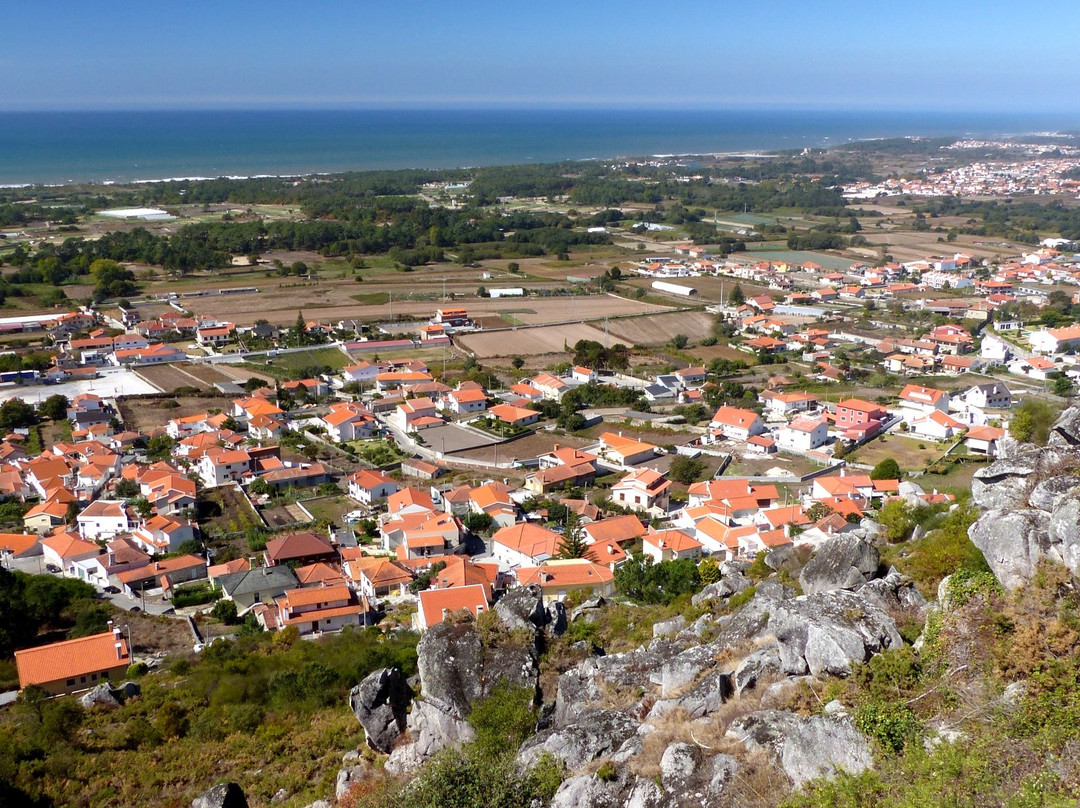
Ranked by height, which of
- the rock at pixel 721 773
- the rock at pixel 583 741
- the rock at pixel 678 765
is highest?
the rock at pixel 721 773

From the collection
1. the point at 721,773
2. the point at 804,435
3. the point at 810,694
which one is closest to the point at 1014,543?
the point at 810,694

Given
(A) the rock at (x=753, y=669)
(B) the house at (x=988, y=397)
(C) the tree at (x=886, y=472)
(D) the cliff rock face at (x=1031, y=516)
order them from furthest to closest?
1. (B) the house at (x=988, y=397)
2. (C) the tree at (x=886, y=472)
3. (A) the rock at (x=753, y=669)
4. (D) the cliff rock face at (x=1031, y=516)

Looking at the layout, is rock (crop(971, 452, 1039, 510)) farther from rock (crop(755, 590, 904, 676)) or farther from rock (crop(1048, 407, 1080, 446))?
rock (crop(755, 590, 904, 676))

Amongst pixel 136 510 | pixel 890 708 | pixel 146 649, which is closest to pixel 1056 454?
pixel 890 708

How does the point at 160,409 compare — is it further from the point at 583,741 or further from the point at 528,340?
the point at 583,741

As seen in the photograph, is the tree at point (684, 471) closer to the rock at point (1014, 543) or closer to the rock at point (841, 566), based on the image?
the rock at point (841, 566)

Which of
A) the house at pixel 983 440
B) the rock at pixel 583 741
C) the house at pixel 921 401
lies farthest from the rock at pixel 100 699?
the house at pixel 921 401

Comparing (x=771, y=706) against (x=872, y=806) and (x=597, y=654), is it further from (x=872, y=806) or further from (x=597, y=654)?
(x=597, y=654)

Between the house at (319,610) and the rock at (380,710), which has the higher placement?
the rock at (380,710)
